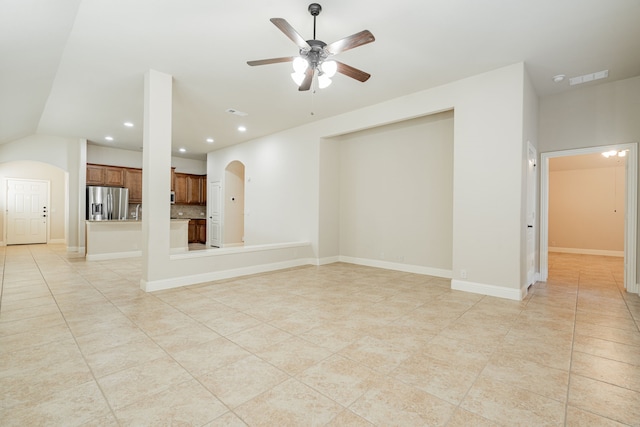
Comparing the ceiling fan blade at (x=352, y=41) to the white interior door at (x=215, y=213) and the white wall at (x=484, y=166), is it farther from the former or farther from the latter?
the white interior door at (x=215, y=213)

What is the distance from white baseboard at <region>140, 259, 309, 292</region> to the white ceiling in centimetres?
293

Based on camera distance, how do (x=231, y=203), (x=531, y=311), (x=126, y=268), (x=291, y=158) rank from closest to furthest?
(x=531, y=311) < (x=126, y=268) < (x=291, y=158) < (x=231, y=203)

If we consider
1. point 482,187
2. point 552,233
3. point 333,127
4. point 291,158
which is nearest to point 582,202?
point 552,233

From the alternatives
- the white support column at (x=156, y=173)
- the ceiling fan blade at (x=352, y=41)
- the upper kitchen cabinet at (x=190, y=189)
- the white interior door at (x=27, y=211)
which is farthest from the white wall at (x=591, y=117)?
the white interior door at (x=27, y=211)

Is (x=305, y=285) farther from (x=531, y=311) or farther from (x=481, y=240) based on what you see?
(x=531, y=311)

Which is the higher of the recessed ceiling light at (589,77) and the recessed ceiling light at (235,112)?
the recessed ceiling light at (235,112)

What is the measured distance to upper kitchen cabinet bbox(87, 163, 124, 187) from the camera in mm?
8219

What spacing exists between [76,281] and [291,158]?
14.9 feet

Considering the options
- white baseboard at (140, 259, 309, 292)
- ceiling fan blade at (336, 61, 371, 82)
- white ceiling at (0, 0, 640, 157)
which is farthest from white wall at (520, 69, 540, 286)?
white baseboard at (140, 259, 309, 292)

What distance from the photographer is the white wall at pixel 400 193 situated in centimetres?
516

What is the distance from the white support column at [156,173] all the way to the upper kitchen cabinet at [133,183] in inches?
225

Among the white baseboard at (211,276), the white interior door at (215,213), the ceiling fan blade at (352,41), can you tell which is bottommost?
the white baseboard at (211,276)

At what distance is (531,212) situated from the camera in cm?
457

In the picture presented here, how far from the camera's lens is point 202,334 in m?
2.73
